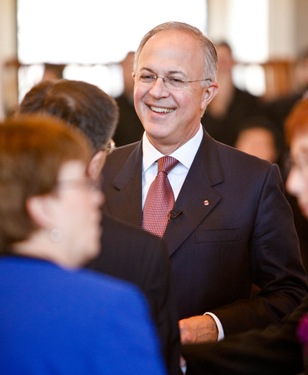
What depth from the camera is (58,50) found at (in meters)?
12.0

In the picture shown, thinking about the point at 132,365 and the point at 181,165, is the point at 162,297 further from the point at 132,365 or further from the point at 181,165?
the point at 181,165

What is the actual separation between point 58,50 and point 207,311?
8.84 metres

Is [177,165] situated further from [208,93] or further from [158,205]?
[208,93]

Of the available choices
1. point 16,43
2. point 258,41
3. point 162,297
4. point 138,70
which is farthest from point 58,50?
point 162,297

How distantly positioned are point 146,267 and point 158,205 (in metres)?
0.81

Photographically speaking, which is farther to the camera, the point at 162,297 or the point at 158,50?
the point at 158,50

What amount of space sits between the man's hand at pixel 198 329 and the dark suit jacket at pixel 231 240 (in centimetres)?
5

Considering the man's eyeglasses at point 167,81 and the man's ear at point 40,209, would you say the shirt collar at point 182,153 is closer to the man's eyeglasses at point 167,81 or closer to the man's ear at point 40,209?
the man's eyeglasses at point 167,81

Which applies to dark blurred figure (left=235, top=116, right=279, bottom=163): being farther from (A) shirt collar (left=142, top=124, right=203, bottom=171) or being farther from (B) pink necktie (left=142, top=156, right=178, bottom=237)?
(B) pink necktie (left=142, top=156, right=178, bottom=237)

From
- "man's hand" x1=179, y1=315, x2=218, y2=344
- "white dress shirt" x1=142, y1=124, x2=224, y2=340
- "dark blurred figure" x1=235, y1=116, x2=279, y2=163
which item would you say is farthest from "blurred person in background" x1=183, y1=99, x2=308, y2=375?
"dark blurred figure" x1=235, y1=116, x2=279, y2=163

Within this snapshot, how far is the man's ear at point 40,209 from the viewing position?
2.17m

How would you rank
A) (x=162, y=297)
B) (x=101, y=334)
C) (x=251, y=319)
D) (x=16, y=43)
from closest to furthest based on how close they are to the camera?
1. (x=101, y=334)
2. (x=162, y=297)
3. (x=251, y=319)
4. (x=16, y=43)

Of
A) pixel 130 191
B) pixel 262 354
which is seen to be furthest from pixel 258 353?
pixel 130 191

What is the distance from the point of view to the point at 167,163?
147 inches
